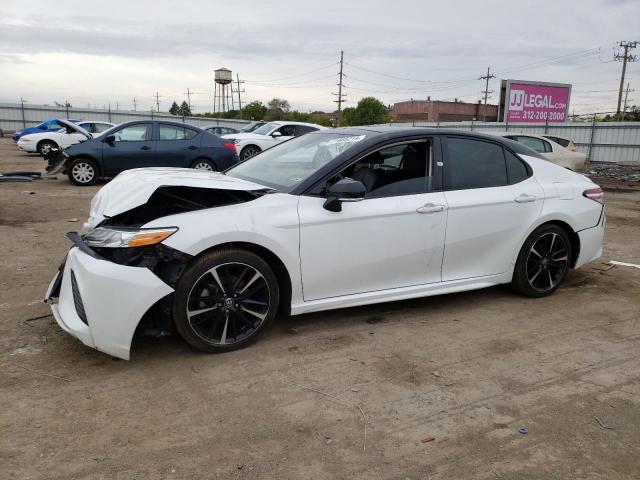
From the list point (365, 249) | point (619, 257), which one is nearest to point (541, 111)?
point (619, 257)

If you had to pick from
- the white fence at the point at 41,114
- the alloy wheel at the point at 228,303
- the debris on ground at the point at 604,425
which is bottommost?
the debris on ground at the point at 604,425

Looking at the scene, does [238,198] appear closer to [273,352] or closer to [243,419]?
[273,352]

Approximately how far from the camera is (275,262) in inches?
147

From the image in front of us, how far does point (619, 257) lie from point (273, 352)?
508 cm

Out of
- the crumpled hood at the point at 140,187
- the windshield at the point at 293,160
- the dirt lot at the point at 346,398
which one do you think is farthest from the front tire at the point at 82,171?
the crumpled hood at the point at 140,187

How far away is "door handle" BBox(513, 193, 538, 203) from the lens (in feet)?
15.2

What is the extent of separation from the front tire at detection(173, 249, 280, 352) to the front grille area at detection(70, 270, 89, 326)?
0.54 m

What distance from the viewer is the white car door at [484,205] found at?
434 cm

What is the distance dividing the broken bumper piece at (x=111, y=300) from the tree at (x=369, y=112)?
8959 centimetres

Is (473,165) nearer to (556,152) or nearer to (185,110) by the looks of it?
(556,152)

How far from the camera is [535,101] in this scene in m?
32.3

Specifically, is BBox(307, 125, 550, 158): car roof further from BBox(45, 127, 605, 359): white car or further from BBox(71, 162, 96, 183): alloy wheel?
BBox(71, 162, 96, 183): alloy wheel

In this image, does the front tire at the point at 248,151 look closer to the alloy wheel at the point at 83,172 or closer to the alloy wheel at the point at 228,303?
the alloy wheel at the point at 83,172

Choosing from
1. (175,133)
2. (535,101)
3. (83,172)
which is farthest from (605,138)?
(83,172)
